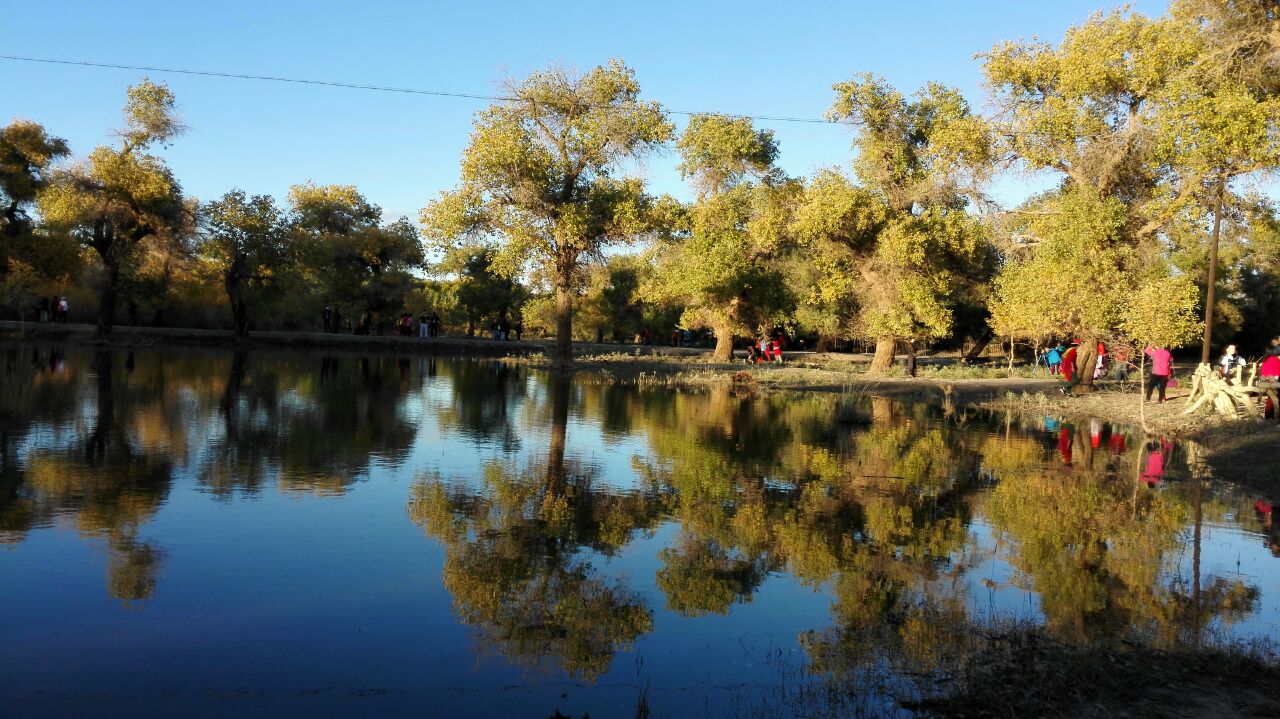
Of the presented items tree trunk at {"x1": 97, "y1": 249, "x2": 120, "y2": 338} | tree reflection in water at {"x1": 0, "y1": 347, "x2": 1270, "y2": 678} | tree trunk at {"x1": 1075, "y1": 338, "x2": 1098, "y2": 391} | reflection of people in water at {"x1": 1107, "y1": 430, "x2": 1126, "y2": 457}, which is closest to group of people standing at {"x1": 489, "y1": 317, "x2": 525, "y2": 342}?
tree trunk at {"x1": 97, "y1": 249, "x2": 120, "y2": 338}

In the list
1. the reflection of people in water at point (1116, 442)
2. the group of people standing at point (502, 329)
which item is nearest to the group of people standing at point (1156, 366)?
the reflection of people in water at point (1116, 442)

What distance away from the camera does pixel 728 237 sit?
4231 centimetres

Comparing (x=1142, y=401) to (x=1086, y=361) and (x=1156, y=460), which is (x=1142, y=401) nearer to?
(x=1156, y=460)

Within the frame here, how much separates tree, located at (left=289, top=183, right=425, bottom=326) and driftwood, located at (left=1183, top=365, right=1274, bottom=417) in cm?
4481

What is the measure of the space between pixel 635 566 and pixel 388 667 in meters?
3.05

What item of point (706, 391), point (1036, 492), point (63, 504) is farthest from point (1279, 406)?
point (63, 504)

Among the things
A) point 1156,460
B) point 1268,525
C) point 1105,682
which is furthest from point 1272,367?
point 1105,682

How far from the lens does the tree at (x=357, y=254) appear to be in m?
56.7

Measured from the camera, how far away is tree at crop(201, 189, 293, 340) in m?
44.2

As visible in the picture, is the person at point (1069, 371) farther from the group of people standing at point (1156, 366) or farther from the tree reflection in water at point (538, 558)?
the tree reflection in water at point (538, 558)

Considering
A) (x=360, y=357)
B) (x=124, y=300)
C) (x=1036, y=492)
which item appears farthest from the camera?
(x=124, y=300)

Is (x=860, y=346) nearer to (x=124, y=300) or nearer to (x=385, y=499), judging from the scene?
(x=124, y=300)

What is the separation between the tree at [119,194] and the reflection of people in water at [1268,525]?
42.2 m

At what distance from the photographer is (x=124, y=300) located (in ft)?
160
